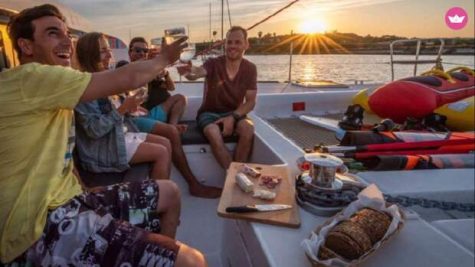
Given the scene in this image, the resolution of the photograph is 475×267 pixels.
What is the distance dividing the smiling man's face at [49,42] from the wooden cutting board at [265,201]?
800mm

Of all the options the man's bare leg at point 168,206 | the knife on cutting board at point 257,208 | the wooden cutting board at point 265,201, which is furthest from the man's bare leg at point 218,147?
the knife on cutting board at point 257,208

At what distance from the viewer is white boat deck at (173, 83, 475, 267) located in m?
1.09

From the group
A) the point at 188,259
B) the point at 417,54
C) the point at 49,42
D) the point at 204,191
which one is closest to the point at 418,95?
the point at 204,191

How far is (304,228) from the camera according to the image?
1251 millimetres

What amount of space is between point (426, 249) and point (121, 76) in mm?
1073

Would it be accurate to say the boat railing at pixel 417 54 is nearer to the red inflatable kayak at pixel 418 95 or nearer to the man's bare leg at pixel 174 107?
the red inflatable kayak at pixel 418 95

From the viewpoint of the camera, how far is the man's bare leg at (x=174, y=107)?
3.19m

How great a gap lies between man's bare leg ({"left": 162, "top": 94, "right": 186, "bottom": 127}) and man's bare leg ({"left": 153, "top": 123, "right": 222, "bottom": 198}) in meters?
0.51

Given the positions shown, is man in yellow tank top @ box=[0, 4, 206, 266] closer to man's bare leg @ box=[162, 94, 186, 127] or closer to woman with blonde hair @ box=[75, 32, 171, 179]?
woman with blonde hair @ box=[75, 32, 171, 179]

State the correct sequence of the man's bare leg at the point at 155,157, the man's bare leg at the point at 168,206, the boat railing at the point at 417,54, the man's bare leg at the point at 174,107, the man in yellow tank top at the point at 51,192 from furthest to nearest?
the boat railing at the point at 417,54
the man's bare leg at the point at 174,107
the man's bare leg at the point at 155,157
the man's bare leg at the point at 168,206
the man in yellow tank top at the point at 51,192

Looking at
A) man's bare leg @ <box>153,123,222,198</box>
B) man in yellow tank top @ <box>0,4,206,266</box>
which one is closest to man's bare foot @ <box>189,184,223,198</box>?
man's bare leg @ <box>153,123,222,198</box>

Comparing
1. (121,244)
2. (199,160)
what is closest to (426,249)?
(121,244)

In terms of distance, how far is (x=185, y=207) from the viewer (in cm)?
264

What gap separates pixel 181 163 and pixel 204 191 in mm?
257
